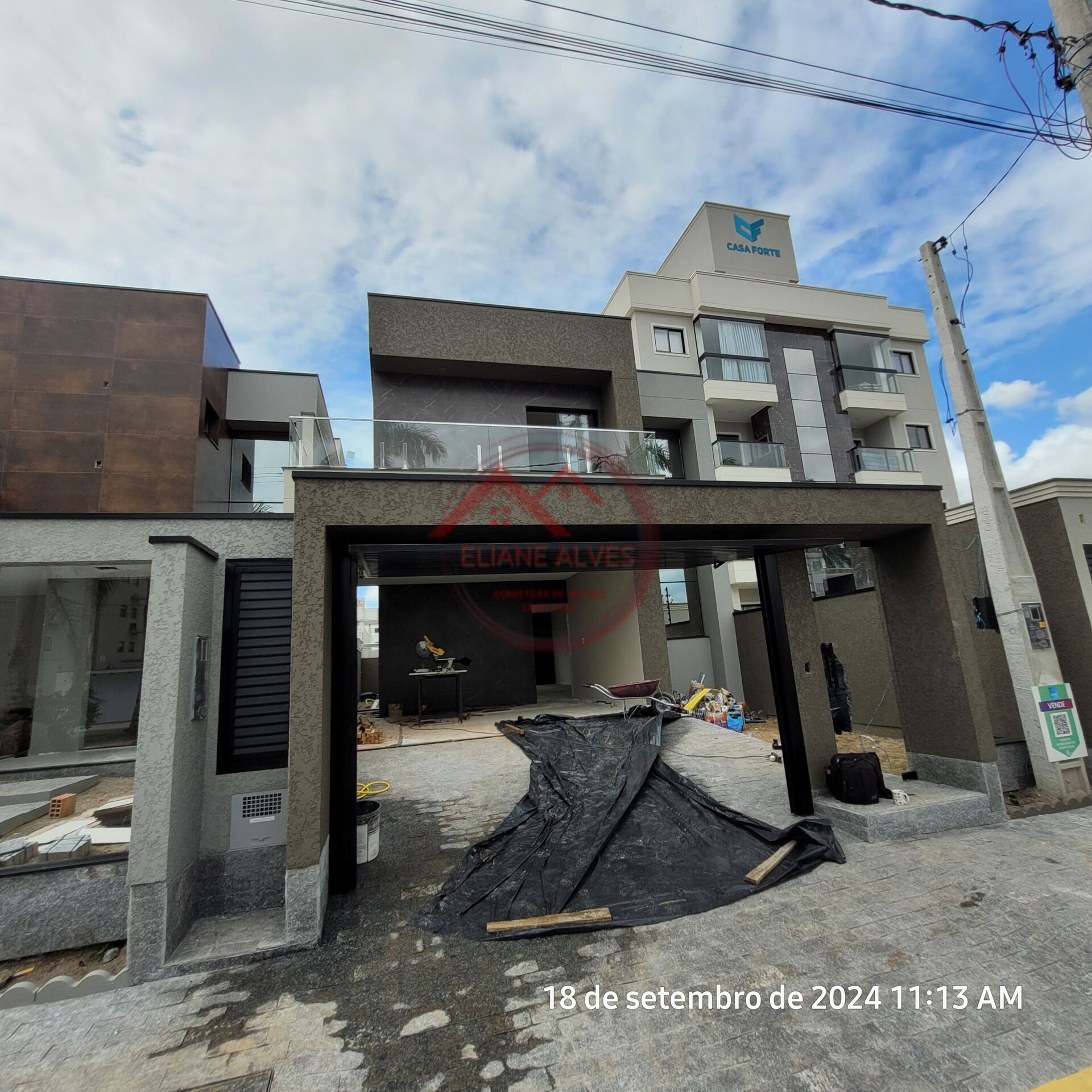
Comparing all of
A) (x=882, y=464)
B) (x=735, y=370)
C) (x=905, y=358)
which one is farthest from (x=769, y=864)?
(x=905, y=358)

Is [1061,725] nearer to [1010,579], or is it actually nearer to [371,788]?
[1010,579]

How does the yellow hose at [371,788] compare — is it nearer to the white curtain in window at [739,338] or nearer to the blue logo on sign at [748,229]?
the white curtain in window at [739,338]

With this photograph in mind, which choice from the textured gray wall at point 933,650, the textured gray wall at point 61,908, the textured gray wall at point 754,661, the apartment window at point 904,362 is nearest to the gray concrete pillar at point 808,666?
the textured gray wall at point 933,650

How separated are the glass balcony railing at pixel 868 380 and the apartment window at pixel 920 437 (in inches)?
49.5

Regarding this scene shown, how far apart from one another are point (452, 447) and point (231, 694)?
132 inches

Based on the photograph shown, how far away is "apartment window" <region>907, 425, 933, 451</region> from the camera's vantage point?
1495 centimetres

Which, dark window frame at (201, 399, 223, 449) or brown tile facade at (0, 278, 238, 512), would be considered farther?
dark window frame at (201, 399, 223, 449)

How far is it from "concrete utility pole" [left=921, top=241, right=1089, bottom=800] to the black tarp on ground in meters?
2.96

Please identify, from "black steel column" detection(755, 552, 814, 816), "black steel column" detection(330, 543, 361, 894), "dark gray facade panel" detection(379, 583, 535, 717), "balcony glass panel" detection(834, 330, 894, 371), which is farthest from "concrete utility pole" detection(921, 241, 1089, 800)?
"balcony glass panel" detection(834, 330, 894, 371)

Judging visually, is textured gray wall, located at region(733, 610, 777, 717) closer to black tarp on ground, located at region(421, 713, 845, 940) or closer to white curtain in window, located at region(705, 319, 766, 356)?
black tarp on ground, located at region(421, 713, 845, 940)

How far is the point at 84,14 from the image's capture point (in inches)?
185

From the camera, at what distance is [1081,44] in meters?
4.62

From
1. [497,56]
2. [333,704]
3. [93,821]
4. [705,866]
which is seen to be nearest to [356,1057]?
[333,704]

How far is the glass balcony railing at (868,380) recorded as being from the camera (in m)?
14.2
